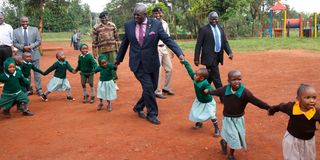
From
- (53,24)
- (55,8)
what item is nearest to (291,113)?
(55,8)

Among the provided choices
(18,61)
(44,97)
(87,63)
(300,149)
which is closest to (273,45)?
(87,63)

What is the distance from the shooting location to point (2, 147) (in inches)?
202

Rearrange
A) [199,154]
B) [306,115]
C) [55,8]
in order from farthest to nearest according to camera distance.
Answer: [55,8]
[199,154]
[306,115]

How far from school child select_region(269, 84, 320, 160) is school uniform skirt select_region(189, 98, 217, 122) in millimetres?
1699

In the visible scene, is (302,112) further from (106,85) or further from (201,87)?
(106,85)

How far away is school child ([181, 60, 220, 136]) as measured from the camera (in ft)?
17.3

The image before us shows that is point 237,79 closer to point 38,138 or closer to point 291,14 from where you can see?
point 38,138

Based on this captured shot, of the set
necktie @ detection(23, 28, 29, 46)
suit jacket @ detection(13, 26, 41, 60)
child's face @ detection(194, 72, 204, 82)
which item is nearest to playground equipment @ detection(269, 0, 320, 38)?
suit jacket @ detection(13, 26, 41, 60)

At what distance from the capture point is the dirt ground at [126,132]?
186 inches

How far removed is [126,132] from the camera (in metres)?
5.66

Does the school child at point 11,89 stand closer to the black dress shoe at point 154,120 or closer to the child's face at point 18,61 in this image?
the child's face at point 18,61

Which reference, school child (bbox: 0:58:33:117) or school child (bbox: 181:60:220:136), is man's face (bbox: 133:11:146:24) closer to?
school child (bbox: 181:60:220:136)

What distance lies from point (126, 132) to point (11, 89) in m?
2.77

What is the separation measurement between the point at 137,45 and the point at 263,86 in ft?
14.0
